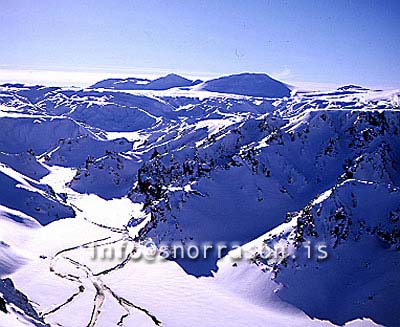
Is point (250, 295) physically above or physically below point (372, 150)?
below

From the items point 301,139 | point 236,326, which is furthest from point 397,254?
point 301,139

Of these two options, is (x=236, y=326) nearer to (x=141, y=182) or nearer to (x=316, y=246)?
(x=316, y=246)

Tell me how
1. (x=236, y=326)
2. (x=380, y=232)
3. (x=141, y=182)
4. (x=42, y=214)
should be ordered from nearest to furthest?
(x=236, y=326), (x=380, y=232), (x=42, y=214), (x=141, y=182)

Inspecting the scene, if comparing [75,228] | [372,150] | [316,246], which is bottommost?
[75,228]

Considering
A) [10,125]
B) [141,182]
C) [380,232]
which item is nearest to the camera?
[380,232]

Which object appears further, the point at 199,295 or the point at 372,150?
the point at 372,150

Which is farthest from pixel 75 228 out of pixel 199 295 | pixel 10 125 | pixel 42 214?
pixel 10 125
